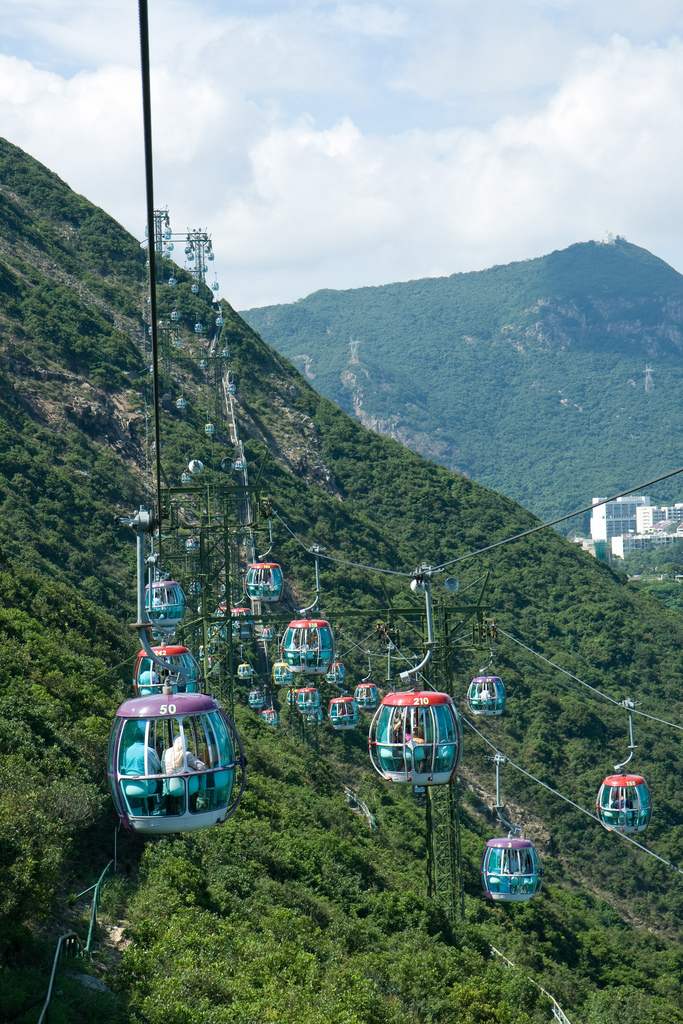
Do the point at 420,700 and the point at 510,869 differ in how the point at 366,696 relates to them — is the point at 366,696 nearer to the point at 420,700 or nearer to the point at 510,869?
the point at 510,869

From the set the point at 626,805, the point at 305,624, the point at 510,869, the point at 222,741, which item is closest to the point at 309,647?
the point at 305,624

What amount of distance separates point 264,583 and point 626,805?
10.5 metres

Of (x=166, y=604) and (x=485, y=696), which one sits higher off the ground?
(x=166, y=604)

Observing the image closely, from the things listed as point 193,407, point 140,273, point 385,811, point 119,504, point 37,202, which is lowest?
point 385,811

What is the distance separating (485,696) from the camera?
29.1m

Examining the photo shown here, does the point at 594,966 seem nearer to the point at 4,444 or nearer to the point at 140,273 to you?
the point at 4,444

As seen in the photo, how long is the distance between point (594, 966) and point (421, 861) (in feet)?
26.0

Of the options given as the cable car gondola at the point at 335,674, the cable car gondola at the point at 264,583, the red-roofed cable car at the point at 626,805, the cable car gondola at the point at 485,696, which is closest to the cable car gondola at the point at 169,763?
the cable car gondola at the point at 264,583

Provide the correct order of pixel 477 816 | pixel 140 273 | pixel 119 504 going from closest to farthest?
pixel 477 816
pixel 119 504
pixel 140 273

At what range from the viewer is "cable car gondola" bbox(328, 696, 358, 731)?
32.5m

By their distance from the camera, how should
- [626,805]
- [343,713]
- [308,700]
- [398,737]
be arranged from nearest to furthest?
1. [398,737]
2. [626,805]
3. [343,713]
4. [308,700]

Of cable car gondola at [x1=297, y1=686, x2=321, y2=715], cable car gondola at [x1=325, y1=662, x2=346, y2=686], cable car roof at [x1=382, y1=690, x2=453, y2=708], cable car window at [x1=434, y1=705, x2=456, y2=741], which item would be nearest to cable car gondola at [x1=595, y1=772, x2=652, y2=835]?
cable car gondola at [x1=297, y1=686, x2=321, y2=715]

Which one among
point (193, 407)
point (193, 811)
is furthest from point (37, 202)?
point (193, 811)

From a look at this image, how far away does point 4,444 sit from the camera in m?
51.7
